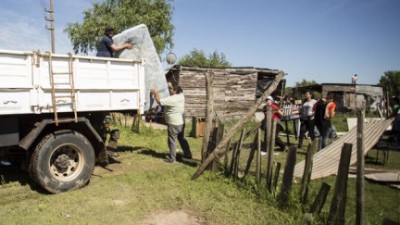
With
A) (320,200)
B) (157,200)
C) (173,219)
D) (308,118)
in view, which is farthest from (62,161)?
(308,118)

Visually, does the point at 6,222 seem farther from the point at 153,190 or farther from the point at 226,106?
the point at 226,106

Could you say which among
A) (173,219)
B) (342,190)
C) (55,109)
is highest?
(55,109)

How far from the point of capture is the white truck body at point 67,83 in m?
5.79

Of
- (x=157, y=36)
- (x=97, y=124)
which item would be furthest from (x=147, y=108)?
(x=157, y=36)

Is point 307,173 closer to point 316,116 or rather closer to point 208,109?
point 208,109

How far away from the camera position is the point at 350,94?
31.2 metres

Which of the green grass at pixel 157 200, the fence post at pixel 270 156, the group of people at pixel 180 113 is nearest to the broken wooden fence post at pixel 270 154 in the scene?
the fence post at pixel 270 156

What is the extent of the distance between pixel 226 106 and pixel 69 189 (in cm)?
1629

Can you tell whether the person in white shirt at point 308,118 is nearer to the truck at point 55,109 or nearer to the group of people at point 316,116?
the group of people at point 316,116

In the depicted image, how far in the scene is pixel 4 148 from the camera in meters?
6.07

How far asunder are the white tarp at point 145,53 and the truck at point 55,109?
2.80 feet

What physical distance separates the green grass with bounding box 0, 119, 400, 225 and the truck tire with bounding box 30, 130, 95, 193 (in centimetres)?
21

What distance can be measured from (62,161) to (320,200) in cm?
443

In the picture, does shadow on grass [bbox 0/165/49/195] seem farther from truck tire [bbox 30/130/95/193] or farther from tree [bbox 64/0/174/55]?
tree [bbox 64/0/174/55]
